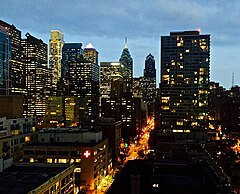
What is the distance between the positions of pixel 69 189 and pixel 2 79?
116m

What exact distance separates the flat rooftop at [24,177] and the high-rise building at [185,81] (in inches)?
4623

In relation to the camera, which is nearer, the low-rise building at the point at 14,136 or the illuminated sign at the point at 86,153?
the illuminated sign at the point at 86,153

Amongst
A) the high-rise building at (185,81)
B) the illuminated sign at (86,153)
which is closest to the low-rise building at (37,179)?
the illuminated sign at (86,153)

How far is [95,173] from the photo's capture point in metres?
76.0

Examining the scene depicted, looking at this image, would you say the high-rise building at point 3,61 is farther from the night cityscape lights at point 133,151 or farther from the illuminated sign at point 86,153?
the illuminated sign at point 86,153

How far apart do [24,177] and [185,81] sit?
438 feet

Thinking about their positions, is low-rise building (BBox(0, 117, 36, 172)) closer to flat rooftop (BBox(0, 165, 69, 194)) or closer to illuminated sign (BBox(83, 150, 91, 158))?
illuminated sign (BBox(83, 150, 91, 158))

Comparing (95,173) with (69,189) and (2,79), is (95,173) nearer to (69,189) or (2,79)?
(69,189)

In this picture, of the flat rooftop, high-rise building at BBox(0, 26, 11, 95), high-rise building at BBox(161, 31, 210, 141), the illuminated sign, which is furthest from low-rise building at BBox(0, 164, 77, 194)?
high-rise building at BBox(161, 31, 210, 141)

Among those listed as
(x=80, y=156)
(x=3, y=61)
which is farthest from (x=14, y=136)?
(x=3, y=61)

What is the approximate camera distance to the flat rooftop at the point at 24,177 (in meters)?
43.2

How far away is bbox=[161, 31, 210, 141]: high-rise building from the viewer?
167250 millimetres

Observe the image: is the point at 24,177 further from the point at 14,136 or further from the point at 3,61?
the point at 3,61

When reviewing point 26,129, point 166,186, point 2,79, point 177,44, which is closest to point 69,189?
point 166,186
